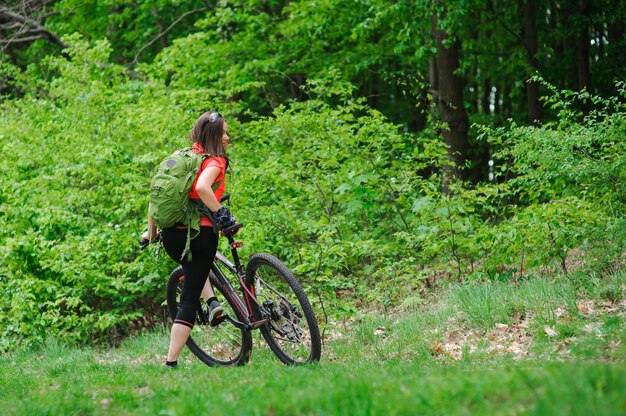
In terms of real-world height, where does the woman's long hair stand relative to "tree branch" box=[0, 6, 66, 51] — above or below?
below

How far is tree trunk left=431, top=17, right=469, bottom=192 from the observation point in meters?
13.8

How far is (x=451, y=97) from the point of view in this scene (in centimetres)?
1420

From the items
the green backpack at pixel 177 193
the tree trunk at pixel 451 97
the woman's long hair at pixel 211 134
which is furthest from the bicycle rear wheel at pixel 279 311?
the tree trunk at pixel 451 97

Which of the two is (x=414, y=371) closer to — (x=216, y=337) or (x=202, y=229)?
(x=202, y=229)

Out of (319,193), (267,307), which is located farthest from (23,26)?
(267,307)

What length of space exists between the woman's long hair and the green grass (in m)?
1.86

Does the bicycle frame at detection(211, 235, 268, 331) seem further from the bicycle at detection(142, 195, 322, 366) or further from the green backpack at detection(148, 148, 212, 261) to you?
the green backpack at detection(148, 148, 212, 261)

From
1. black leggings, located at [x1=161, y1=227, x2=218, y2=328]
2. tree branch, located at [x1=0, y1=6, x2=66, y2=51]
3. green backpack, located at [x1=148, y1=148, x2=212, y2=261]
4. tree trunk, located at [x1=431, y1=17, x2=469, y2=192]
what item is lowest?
black leggings, located at [x1=161, y1=227, x2=218, y2=328]

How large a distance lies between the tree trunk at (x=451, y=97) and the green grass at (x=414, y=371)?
5.70 meters

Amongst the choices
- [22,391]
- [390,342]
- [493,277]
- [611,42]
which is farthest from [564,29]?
[22,391]

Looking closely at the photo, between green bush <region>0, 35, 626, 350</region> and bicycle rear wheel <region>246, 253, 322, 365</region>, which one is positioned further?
green bush <region>0, 35, 626, 350</region>

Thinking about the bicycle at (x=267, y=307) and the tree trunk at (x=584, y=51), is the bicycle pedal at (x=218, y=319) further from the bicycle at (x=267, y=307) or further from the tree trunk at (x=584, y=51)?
the tree trunk at (x=584, y=51)

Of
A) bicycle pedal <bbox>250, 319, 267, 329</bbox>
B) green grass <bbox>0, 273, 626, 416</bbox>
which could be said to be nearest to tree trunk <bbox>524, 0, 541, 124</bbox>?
green grass <bbox>0, 273, 626, 416</bbox>

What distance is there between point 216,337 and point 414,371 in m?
2.83
